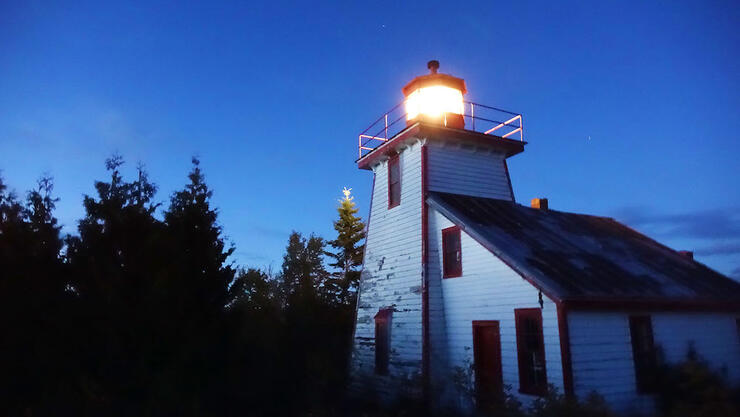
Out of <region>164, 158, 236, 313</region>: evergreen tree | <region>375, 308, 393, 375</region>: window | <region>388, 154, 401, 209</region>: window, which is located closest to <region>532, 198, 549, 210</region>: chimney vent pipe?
<region>388, 154, 401, 209</region>: window

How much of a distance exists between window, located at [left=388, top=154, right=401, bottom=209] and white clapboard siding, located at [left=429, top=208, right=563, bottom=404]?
2184mm

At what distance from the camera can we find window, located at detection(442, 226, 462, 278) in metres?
13.8

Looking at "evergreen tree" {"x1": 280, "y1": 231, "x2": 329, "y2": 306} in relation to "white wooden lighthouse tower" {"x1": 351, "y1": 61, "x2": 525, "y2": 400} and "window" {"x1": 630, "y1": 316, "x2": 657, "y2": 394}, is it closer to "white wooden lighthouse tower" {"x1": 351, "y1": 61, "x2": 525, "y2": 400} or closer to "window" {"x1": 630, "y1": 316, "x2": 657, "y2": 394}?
"white wooden lighthouse tower" {"x1": 351, "y1": 61, "x2": 525, "y2": 400}

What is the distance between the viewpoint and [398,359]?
49.0ft

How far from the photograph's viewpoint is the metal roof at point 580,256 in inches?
440

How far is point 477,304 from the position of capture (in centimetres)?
1278

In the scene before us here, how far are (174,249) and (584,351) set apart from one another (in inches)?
420

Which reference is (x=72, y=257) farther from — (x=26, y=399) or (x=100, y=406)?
(x=100, y=406)

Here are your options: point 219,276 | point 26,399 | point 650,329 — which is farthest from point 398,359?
point 26,399

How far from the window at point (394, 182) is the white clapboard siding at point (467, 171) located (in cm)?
161

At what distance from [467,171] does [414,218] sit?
110 inches

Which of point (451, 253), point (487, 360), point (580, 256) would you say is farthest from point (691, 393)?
point (451, 253)

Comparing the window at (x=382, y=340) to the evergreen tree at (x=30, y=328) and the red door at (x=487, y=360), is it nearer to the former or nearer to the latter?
the red door at (x=487, y=360)

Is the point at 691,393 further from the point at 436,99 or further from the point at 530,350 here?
the point at 436,99
